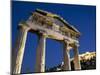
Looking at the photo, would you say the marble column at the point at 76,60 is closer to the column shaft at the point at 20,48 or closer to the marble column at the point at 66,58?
the marble column at the point at 66,58

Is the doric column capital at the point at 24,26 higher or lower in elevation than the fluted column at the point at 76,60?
higher

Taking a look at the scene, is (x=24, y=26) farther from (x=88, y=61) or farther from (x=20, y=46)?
(x=88, y=61)

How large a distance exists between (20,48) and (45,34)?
337mm

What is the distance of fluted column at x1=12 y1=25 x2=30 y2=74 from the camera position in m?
2.59

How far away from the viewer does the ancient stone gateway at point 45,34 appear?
262 cm

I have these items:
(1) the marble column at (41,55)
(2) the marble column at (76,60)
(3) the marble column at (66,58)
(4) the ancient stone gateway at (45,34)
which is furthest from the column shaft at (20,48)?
(2) the marble column at (76,60)

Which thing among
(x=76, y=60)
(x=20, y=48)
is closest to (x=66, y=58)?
(x=76, y=60)

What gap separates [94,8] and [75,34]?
1.38 feet

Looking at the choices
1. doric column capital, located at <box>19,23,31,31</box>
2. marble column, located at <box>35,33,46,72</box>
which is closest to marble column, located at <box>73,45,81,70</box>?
marble column, located at <box>35,33,46,72</box>

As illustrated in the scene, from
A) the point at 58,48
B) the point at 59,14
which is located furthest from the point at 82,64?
the point at 59,14

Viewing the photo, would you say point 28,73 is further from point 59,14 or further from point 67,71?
point 59,14

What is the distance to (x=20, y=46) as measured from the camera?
2617mm

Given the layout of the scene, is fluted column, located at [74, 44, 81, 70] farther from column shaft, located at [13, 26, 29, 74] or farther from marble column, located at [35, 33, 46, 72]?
column shaft, located at [13, 26, 29, 74]

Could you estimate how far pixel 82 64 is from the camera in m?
2.88
